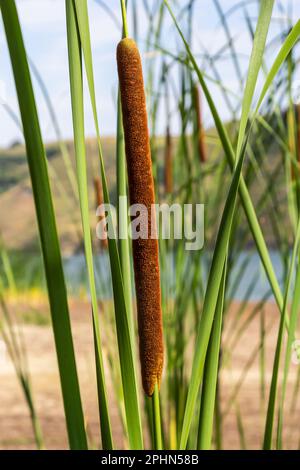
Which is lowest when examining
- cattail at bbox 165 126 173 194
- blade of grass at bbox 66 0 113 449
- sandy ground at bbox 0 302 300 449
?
sandy ground at bbox 0 302 300 449

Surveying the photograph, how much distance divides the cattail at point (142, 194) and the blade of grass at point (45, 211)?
0.08 meters

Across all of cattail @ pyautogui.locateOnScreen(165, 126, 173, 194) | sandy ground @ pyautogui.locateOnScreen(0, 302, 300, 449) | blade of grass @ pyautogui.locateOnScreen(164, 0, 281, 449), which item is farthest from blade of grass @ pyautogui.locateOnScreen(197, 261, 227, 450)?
sandy ground @ pyautogui.locateOnScreen(0, 302, 300, 449)

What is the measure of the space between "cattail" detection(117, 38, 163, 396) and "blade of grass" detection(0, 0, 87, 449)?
0.28 feet

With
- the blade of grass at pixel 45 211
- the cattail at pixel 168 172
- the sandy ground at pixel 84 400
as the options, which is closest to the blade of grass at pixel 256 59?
the blade of grass at pixel 45 211

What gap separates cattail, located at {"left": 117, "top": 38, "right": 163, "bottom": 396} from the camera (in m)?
0.38

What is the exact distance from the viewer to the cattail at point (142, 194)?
0.38 m

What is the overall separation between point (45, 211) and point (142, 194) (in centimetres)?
9

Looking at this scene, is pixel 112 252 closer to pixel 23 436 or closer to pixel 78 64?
pixel 78 64

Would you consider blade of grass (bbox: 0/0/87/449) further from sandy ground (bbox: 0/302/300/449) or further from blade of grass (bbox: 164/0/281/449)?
sandy ground (bbox: 0/302/300/449)

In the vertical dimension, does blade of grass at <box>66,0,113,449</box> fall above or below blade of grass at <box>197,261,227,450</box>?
above

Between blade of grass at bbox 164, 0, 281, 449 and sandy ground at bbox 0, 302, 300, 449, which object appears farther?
sandy ground at bbox 0, 302, 300, 449

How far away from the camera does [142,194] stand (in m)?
0.39

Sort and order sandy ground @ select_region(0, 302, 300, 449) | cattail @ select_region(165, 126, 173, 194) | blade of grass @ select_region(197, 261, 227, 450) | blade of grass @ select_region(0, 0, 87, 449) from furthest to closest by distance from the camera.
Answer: sandy ground @ select_region(0, 302, 300, 449) < cattail @ select_region(165, 126, 173, 194) < blade of grass @ select_region(197, 261, 227, 450) < blade of grass @ select_region(0, 0, 87, 449)

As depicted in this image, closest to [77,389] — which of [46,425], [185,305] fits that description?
[185,305]
